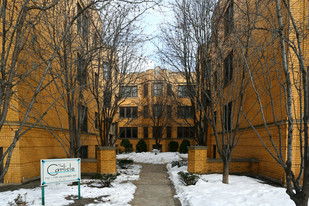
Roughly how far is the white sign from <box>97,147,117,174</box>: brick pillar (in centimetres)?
352

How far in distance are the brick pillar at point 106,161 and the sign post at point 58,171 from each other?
3.52m

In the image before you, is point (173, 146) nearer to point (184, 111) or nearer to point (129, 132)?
point (129, 132)

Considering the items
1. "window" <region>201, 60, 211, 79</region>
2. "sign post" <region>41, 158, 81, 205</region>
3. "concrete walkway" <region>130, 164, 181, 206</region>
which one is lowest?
"concrete walkway" <region>130, 164, 181, 206</region>

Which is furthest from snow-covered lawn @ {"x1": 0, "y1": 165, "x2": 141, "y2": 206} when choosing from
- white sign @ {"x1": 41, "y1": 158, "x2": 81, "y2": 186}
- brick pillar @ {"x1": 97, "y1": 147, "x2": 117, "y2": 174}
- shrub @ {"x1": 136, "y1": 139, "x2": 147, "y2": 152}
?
shrub @ {"x1": 136, "y1": 139, "x2": 147, "y2": 152}

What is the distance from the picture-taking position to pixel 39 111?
10.7m

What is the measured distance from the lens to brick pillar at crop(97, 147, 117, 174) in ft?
35.9

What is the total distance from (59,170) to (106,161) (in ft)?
13.3

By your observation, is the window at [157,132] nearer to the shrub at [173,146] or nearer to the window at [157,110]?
the window at [157,110]

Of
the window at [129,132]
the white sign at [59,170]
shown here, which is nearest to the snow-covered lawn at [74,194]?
the white sign at [59,170]

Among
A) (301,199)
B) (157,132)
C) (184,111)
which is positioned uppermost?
(184,111)

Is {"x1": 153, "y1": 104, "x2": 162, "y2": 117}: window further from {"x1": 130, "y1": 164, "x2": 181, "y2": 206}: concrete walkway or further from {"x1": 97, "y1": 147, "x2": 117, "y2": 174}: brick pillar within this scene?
{"x1": 130, "y1": 164, "x2": 181, "y2": 206}: concrete walkway

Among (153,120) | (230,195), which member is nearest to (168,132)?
(153,120)

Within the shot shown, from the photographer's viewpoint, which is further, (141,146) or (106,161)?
(141,146)

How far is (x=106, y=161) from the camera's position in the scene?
432 inches
